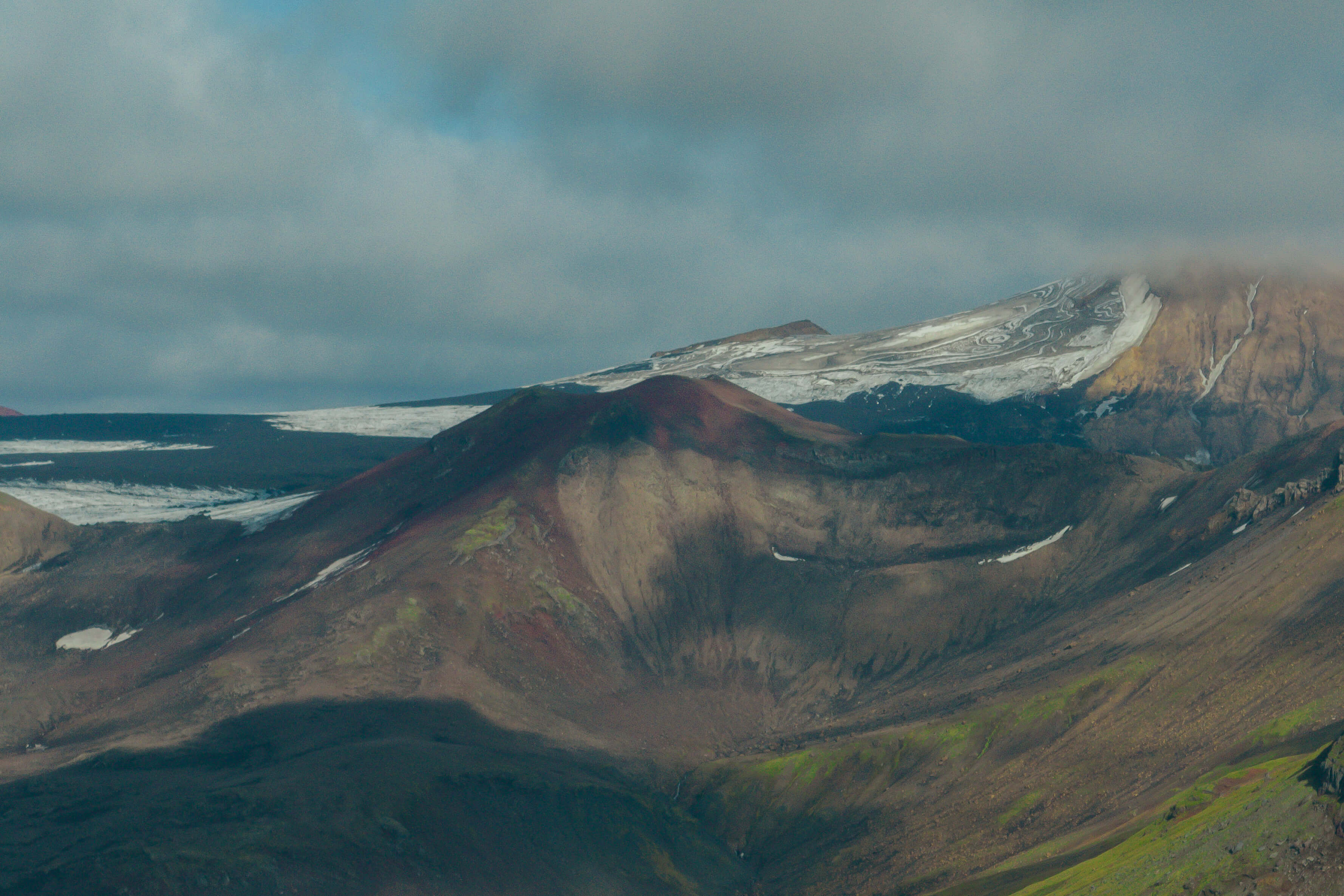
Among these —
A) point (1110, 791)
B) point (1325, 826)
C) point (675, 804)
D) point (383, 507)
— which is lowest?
point (675, 804)

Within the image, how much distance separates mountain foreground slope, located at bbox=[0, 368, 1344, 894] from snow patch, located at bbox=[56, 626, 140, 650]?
0.55 m

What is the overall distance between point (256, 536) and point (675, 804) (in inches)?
2422

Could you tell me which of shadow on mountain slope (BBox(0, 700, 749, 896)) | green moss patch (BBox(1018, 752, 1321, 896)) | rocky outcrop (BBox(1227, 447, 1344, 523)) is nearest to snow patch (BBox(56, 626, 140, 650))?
shadow on mountain slope (BBox(0, 700, 749, 896))

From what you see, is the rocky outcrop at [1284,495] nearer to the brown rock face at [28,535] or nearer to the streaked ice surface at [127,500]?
the streaked ice surface at [127,500]

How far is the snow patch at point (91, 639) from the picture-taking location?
104m

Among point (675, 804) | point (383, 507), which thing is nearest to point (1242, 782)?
point (675, 804)

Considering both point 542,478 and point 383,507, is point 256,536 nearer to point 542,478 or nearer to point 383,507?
point 383,507

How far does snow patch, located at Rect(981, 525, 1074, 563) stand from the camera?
332 ft

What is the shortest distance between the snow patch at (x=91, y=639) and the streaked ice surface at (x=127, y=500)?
4087 cm

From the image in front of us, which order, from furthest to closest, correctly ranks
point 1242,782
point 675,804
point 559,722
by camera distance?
point 559,722, point 675,804, point 1242,782

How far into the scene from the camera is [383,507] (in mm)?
118250

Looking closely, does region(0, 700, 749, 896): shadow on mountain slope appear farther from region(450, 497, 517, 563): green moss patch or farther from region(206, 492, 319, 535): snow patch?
region(206, 492, 319, 535): snow patch

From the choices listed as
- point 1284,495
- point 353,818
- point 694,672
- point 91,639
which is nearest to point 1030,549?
point 1284,495

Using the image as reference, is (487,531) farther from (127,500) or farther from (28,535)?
(127,500)
